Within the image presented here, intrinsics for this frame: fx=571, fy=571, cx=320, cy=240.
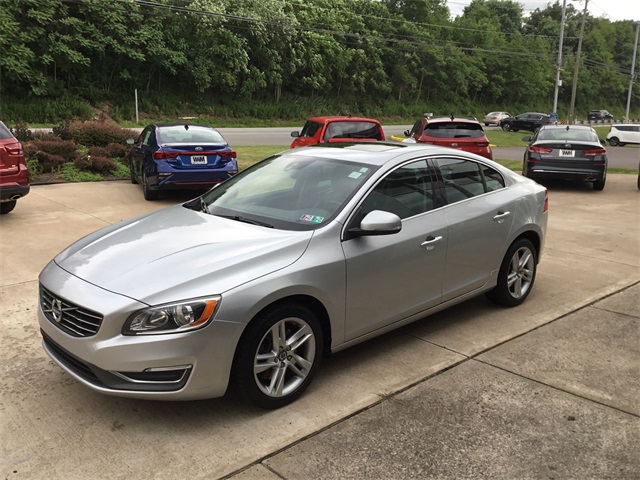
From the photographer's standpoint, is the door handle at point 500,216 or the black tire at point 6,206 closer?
the door handle at point 500,216

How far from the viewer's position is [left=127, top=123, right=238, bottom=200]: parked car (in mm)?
10070

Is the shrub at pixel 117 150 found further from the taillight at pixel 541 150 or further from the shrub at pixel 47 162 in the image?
the taillight at pixel 541 150

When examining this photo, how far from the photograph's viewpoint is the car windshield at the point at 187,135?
1050 centimetres

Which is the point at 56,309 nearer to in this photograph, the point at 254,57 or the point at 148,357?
the point at 148,357

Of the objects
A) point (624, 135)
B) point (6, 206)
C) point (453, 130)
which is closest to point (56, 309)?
point (6, 206)

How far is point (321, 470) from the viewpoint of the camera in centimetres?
291

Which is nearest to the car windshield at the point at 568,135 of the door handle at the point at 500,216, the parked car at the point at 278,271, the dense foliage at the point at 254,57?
the parked car at the point at 278,271

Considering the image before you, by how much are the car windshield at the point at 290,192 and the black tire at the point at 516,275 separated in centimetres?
182

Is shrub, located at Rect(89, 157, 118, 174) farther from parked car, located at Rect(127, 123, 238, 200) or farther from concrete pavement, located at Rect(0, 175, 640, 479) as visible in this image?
concrete pavement, located at Rect(0, 175, 640, 479)

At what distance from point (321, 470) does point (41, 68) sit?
36.9 meters

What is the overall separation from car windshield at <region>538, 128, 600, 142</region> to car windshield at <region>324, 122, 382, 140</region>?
4220mm

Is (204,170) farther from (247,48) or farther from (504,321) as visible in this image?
(247,48)

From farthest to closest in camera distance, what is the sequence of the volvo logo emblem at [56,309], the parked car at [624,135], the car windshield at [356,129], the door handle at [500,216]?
1. the parked car at [624,135]
2. the car windshield at [356,129]
3. the door handle at [500,216]
4. the volvo logo emblem at [56,309]

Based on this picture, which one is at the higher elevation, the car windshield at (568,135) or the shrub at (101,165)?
the car windshield at (568,135)
